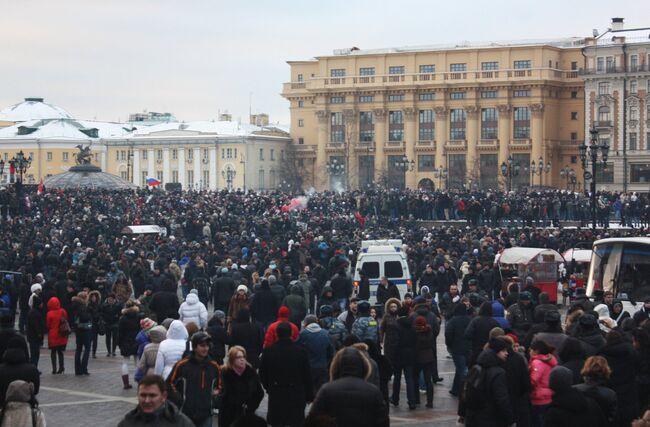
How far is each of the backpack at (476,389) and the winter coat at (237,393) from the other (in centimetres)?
195

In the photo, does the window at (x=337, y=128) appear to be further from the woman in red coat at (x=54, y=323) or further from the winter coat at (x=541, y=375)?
the winter coat at (x=541, y=375)

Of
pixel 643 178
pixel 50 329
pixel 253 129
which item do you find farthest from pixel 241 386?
pixel 253 129

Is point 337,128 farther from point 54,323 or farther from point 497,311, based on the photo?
point 497,311

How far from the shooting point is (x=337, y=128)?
366 ft

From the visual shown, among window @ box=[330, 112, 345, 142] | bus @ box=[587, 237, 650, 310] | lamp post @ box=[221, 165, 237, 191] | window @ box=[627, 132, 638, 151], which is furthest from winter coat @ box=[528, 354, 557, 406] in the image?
lamp post @ box=[221, 165, 237, 191]

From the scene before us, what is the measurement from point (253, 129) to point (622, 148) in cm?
3775

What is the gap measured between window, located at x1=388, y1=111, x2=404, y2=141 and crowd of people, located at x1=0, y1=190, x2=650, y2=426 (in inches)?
2578

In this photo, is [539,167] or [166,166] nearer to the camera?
[539,167]

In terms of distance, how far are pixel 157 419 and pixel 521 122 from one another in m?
95.2

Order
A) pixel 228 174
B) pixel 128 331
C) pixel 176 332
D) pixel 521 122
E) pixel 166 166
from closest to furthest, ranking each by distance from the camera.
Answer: pixel 176 332 < pixel 128 331 < pixel 521 122 < pixel 228 174 < pixel 166 166

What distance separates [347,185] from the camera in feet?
351

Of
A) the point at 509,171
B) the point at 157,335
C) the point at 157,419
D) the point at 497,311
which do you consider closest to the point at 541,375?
the point at 497,311

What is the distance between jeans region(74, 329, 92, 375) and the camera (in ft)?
65.3

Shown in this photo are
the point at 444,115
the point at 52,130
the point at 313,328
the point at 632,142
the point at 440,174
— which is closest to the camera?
the point at 313,328
